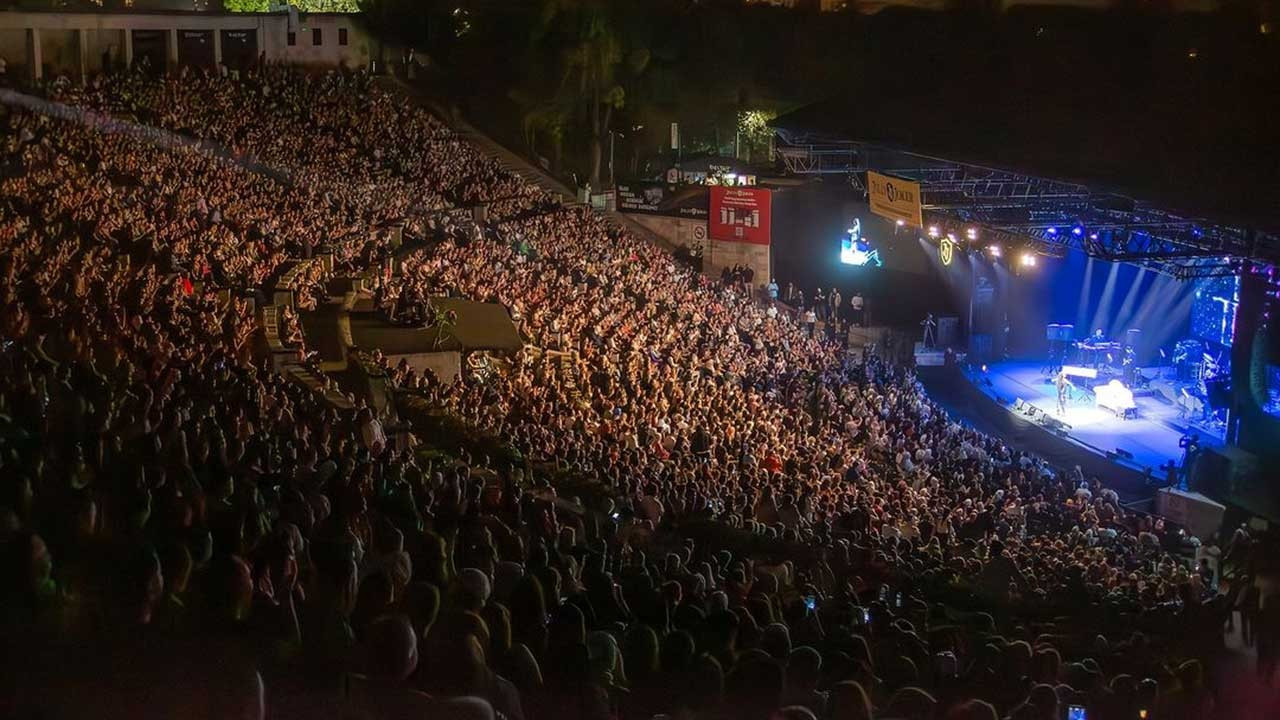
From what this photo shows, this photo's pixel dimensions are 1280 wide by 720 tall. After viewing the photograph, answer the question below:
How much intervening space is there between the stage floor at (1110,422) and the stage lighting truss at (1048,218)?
126 inches

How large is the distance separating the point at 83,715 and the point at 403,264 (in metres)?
18.9

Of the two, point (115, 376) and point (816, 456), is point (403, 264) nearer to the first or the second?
point (816, 456)

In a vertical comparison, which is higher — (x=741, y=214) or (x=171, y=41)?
(x=171, y=41)

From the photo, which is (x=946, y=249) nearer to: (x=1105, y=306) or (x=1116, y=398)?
(x=1105, y=306)

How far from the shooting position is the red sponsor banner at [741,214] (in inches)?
1236

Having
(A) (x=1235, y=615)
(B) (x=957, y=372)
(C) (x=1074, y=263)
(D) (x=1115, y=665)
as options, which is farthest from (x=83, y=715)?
(C) (x=1074, y=263)

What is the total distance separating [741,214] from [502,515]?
79.7 feet

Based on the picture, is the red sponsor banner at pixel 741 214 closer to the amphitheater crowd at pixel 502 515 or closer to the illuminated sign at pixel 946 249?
the illuminated sign at pixel 946 249

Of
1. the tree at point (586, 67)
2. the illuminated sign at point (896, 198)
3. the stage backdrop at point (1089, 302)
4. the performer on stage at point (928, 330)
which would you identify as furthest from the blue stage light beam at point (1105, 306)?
the tree at point (586, 67)

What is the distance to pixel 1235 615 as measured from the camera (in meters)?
11.3

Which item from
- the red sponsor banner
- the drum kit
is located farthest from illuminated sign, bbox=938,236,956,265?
the drum kit

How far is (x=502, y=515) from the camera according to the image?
845cm

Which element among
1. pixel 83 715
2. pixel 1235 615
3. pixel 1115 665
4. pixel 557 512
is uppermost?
pixel 83 715

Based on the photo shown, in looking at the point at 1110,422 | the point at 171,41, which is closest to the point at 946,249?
the point at 1110,422
